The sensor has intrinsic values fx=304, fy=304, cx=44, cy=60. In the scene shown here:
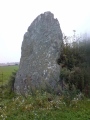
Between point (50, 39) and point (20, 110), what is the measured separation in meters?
5.70

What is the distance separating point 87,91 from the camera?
48.6 ft

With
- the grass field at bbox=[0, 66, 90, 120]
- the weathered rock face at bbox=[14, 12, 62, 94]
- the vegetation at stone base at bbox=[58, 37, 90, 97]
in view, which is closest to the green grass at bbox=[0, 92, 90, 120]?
the grass field at bbox=[0, 66, 90, 120]

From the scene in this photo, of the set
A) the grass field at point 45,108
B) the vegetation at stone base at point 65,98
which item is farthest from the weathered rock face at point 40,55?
the grass field at point 45,108

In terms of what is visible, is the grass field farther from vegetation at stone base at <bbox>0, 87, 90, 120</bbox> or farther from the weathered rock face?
the weathered rock face

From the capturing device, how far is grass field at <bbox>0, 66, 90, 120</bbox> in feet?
36.0

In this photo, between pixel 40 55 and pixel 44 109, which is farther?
pixel 40 55

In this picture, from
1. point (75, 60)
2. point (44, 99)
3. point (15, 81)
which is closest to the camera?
point (44, 99)

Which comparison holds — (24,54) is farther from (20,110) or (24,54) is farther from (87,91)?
(20,110)

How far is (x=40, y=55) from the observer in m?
16.6

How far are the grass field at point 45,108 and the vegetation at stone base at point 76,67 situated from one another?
0.96 metres

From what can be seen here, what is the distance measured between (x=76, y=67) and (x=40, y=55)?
2231mm

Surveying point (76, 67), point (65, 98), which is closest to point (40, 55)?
point (76, 67)

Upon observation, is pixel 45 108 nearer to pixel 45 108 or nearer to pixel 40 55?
pixel 45 108

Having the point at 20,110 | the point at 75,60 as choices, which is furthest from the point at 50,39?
the point at 20,110
